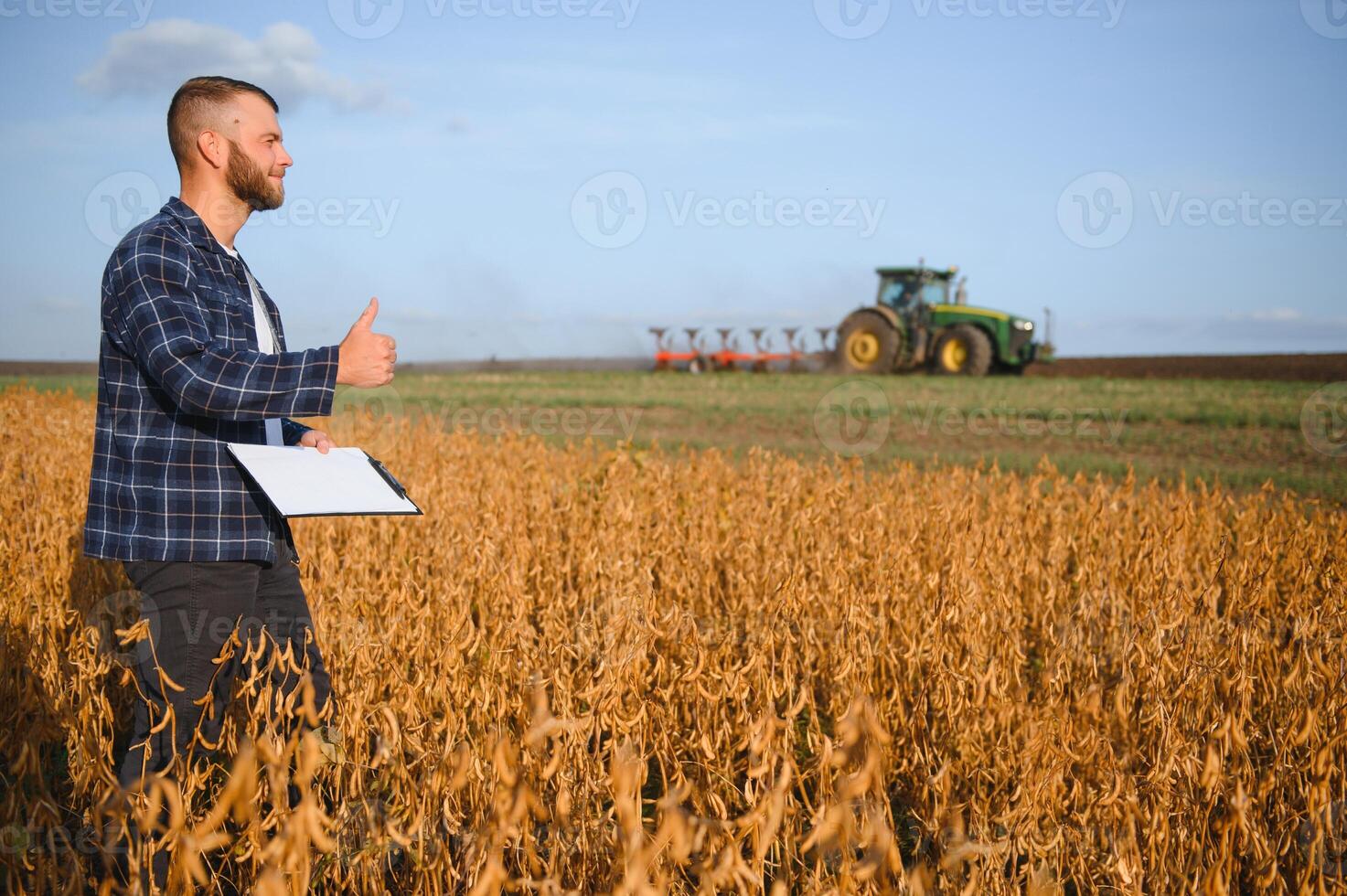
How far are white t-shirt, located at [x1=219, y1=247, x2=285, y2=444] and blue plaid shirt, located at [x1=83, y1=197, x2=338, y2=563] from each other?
43mm

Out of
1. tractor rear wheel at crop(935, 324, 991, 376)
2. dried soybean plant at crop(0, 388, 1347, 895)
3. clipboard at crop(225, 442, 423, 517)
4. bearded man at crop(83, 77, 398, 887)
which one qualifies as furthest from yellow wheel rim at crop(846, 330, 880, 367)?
bearded man at crop(83, 77, 398, 887)

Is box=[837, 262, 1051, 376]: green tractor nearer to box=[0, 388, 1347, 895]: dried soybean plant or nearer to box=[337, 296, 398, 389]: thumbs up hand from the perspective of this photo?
box=[0, 388, 1347, 895]: dried soybean plant

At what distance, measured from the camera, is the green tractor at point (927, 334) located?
2202 centimetres

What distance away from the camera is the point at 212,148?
7.13 ft

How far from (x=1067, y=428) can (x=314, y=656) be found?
13.2 meters

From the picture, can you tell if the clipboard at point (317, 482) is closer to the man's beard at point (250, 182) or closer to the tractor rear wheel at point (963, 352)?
the man's beard at point (250, 182)

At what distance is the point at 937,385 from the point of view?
1861 centimetres

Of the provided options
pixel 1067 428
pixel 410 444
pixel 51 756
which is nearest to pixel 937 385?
pixel 1067 428

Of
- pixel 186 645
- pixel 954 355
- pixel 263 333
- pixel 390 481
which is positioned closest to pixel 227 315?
pixel 263 333

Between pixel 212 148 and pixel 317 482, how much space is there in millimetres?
758

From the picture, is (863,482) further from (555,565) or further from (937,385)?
(937,385)

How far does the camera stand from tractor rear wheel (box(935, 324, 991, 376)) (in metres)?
21.5

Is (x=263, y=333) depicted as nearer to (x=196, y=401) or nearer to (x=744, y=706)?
(x=196, y=401)

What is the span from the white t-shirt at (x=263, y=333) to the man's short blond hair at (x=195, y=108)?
24 cm
